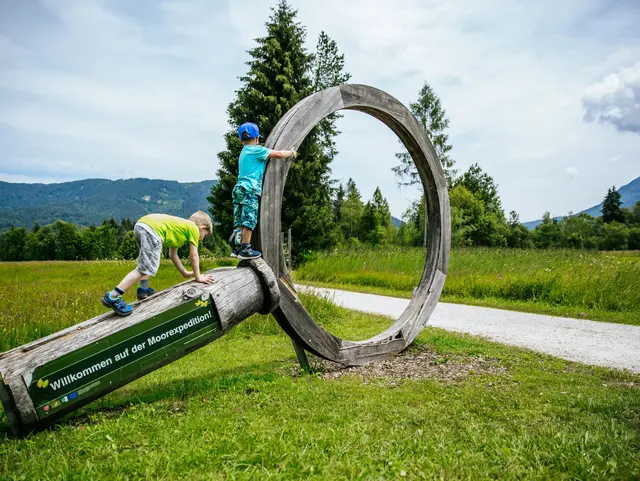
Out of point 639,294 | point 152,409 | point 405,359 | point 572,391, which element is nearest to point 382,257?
point 639,294

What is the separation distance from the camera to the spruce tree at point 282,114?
21391 mm

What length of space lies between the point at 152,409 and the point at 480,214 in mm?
42496

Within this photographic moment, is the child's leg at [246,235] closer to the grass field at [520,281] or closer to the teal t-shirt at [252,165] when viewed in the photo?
the teal t-shirt at [252,165]

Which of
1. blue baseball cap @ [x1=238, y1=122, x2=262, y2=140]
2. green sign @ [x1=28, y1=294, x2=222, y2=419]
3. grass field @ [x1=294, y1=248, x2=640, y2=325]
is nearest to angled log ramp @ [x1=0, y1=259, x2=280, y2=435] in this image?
green sign @ [x1=28, y1=294, x2=222, y2=419]

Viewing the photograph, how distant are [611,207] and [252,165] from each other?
215ft

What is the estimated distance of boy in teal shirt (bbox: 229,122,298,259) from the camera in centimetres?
430

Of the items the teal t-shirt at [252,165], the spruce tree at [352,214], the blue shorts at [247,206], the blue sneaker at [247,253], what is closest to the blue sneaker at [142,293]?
the blue sneaker at [247,253]

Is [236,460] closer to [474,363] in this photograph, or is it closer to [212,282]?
[212,282]

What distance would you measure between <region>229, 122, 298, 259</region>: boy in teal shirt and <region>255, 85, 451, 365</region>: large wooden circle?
92 mm

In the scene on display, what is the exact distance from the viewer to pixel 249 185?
169 inches

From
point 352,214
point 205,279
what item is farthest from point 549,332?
point 352,214

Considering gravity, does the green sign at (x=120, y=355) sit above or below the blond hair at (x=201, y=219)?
below

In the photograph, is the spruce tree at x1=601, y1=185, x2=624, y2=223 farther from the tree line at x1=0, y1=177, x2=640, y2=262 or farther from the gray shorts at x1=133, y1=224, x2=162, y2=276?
the gray shorts at x1=133, y1=224, x2=162, y2=276

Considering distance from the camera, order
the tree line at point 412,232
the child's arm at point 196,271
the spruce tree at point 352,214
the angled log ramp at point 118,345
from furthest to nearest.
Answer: the spruce tree at point 352,214 < the tree line at point 412,232 < the child's arm at point 196,271 < the angled log ramp at point 118,345
